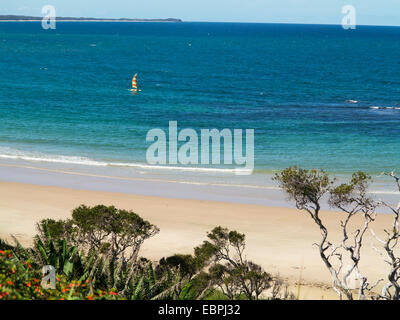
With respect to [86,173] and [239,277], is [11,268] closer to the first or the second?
[239,277]

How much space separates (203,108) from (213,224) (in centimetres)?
2550

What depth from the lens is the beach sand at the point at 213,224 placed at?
52.6ft

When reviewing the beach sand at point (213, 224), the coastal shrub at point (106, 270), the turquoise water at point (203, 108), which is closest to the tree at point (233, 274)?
the coastal shrub at point (106, 270)

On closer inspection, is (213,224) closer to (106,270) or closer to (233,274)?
(233,274)

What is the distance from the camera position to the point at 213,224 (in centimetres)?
1988

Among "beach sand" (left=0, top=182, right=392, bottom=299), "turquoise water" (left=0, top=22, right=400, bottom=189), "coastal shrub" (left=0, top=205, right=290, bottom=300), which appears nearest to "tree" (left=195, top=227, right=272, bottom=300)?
"coastal shrub" (left=0, top=205, right=290, bottom=300)

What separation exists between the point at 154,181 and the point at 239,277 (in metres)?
13.8

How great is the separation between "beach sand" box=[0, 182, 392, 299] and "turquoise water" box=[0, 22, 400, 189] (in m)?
6.68

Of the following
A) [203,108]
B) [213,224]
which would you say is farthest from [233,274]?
[203,108]

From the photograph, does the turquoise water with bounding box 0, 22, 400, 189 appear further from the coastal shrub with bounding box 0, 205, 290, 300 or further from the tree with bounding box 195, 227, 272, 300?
the coastal shrub with bounding box 0, 205, 290, 300

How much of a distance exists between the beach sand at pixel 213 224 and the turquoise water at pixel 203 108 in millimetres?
6679
